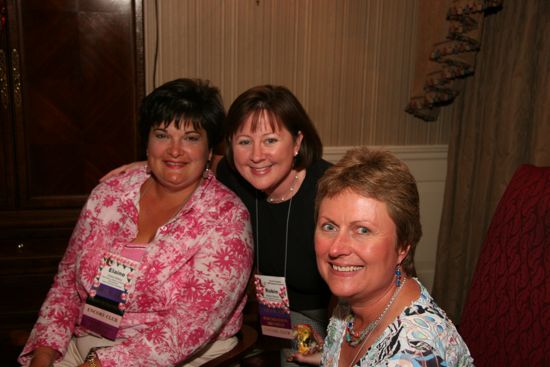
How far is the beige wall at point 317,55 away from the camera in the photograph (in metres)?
3.51

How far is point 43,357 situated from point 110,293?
0.36 meters

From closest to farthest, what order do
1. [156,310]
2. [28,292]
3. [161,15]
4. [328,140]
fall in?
[156,310] < [28,292] < [161,15] < [328,140]

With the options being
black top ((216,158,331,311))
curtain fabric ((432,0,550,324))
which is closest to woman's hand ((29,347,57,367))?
black top ((216,158,331,311))

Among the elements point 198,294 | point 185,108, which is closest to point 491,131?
point 185,108

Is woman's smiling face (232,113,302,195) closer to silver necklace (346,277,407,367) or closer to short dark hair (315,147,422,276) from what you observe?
short dark hair (315,147,422,276)

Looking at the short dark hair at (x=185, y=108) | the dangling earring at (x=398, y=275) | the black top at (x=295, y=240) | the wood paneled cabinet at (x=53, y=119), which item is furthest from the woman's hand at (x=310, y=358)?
the wood paneled cabinet at (x=53, y=119)

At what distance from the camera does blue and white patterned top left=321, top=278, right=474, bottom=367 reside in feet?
4.20

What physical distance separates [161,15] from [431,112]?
6.14 ft

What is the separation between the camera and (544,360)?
1491mm

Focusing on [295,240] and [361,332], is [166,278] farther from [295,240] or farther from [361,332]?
[361,332]

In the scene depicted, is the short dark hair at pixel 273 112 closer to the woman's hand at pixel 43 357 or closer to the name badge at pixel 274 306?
the name badge at pixel 274 306

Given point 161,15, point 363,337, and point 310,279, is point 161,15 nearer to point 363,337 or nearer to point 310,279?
point 310,279

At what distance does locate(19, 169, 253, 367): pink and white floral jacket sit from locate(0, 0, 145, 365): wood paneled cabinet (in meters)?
0.86

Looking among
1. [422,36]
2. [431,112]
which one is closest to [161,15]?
[422,36]
